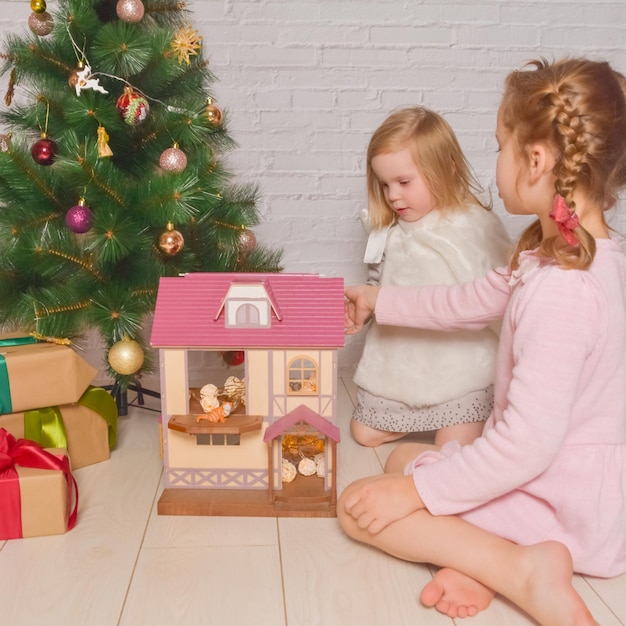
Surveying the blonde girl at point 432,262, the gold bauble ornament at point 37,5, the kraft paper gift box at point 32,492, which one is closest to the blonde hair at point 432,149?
the blonde girl at point 432,262

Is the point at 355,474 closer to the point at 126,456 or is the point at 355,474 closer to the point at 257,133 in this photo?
the point at 126,456

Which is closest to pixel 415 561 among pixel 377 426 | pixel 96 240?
pixel 377 426

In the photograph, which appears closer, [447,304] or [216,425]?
[216,425]

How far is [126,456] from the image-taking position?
1.51 m

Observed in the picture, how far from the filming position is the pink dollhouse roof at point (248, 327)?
1213 mm

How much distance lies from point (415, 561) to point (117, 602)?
0.43 m

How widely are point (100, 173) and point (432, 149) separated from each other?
26.1 inches

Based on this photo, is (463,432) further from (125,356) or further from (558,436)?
(125,356)

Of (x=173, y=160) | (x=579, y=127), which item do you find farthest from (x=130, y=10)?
(x=579, y=127)

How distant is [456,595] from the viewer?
997mm

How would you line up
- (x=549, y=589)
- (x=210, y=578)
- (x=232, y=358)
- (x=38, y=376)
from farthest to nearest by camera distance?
1. (x=232, y=358)
2. (x=38, y=376)
3. (x=210, y=578)
4. (x=549, y=589)

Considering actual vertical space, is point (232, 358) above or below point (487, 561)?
above

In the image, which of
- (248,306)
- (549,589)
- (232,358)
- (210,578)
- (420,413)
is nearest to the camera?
(549,589)

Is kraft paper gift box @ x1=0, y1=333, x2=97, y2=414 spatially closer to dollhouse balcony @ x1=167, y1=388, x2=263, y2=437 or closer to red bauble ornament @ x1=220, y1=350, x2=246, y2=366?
dollhouse balcony @ x1=167, y1=388, x2=263, y2=437
